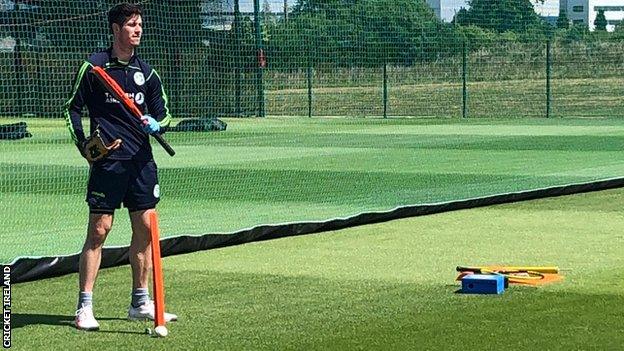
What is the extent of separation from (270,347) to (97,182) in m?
1.48

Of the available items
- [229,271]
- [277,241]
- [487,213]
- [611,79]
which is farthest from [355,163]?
[611,79]

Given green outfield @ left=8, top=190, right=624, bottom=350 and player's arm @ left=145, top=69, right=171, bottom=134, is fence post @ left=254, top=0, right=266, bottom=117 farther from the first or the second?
player's arm @ left=145, top=69, right=171, bottom=134

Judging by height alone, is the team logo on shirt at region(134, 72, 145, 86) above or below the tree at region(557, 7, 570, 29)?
above

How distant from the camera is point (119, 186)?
25.7 feet

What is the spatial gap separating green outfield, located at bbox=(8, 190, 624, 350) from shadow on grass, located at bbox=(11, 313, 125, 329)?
0.4 inches

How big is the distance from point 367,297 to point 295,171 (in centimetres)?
1028

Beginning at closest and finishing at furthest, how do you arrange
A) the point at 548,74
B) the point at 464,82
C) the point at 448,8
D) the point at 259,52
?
1. the point at 259,52
2. the point at 448,8
3. the point at 464,82
4. the point at 548,74

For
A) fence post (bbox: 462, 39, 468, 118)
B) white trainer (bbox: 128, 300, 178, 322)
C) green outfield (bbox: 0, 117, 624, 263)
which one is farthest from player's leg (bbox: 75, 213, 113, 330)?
fence post (bbox: 462, 39, 468, 118)

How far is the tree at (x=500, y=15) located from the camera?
3103 centimetres

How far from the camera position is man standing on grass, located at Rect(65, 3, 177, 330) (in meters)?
7.76

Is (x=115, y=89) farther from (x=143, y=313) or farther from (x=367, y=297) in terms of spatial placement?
(x=367, y=297)

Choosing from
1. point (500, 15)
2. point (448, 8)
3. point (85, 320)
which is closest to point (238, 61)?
point (448, 8)

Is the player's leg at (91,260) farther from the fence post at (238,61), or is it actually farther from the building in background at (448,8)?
the building in background at (448,8)

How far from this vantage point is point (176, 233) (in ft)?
37.9
